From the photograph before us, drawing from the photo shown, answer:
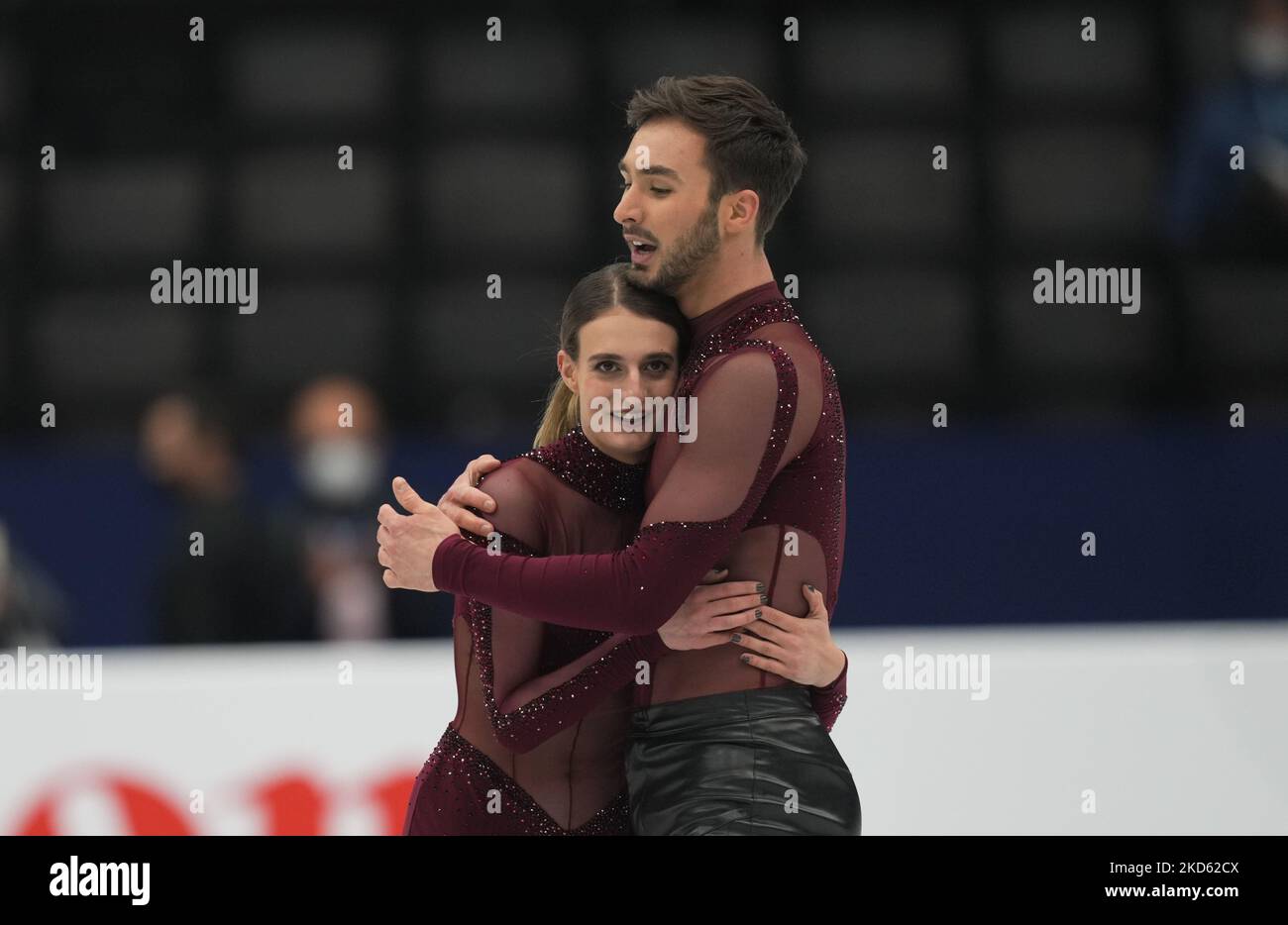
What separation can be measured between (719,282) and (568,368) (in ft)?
1.06

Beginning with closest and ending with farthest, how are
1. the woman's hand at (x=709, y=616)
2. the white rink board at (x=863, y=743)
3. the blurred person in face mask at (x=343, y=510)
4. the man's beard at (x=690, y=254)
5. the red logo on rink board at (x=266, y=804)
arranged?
1. the woman's hand at (x=709, y=616)
2. the man's beard at (x=690, y=254)
3. the red logo on rink board at (x=266, y=804)
4. the white rink board at (x=863, y=743)
5. the blurred person in face mask at (x=343, y=510)

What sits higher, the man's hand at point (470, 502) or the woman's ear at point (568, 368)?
the woman's ear at point (568, 368)

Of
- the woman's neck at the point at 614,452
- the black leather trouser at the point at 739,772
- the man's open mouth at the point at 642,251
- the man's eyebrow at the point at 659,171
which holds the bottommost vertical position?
the black leather trouser at the point at 739,772

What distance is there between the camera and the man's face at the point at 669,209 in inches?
105

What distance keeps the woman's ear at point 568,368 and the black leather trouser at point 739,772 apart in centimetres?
62

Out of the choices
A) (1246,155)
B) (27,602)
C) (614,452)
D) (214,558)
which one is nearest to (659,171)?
(614,452)

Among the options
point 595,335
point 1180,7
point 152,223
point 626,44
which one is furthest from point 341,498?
point 1180,7

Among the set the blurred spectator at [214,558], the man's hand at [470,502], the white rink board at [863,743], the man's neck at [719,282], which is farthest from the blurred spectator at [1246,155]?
the man's hand at [470,502]

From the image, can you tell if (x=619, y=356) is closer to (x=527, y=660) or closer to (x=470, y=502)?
(x=470, y=502)

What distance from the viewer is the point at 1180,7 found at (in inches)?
261

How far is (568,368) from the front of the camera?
2729 millimetres

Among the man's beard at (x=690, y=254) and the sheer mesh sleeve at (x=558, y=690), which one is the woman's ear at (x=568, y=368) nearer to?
the man's beard at (x=690, y=254)

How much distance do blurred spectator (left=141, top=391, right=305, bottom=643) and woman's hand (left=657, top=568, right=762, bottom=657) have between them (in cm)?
278
